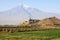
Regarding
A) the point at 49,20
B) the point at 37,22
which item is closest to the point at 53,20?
the point at 49,20

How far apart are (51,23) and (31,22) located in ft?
47.5

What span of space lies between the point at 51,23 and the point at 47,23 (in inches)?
113

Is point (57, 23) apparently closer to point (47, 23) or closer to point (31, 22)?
Result: point (47, 23)

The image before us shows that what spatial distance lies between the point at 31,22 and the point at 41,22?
737 cm

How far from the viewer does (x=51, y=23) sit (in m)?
133

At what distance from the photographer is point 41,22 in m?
134

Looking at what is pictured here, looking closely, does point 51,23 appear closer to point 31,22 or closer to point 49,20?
point 49,20

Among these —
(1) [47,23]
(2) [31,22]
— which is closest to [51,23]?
(1) [47,23]

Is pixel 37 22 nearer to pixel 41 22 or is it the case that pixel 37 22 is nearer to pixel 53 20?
pixel 41 22

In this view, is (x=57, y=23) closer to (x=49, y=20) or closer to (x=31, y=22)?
(x=49, y=20)

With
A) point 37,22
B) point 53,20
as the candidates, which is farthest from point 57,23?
point 37,22

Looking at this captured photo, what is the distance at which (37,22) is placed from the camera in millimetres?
136875

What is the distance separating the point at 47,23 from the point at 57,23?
29.1ft

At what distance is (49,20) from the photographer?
138 meters
